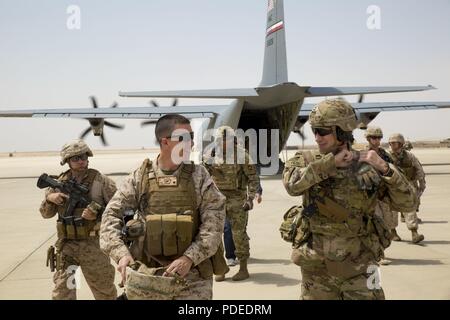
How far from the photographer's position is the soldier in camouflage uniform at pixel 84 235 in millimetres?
4738

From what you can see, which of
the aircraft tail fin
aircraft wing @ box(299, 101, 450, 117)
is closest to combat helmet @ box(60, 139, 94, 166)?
the aircraft tail fin

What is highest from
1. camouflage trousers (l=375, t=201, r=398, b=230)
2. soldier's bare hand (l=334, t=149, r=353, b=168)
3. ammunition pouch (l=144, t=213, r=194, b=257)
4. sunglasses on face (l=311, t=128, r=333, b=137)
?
sunglasses on face (l=311, t=128, r=333, b=137)

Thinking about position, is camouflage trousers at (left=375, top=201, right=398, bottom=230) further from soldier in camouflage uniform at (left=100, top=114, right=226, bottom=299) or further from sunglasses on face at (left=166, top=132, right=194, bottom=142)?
sunglasses on face at (left=166, top=132, right=194, bottom=142)

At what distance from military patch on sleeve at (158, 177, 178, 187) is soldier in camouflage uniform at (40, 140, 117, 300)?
61.8 inches

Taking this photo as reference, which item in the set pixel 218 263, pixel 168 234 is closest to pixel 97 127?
pixel 218 263

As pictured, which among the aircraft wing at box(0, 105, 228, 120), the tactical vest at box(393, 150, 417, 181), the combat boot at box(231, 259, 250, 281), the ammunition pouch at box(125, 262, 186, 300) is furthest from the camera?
the aircraft wing at box(0, 105, 228, 120)

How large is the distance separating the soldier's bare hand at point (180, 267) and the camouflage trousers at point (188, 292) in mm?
90

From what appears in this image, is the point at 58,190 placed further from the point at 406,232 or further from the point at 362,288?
the point at 406,232

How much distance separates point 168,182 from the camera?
337cm

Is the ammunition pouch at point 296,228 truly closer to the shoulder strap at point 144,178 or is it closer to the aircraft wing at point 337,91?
the shoulder strap at point 144,178

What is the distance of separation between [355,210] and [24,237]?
8490 millimetres

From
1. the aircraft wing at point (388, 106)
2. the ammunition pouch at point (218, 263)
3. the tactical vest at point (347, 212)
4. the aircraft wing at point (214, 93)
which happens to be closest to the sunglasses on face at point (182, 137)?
the ammunition pouch at point (218, 263)

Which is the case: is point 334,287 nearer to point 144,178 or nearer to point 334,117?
point 334,117

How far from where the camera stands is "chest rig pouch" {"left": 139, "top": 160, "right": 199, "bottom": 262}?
10.5ft
